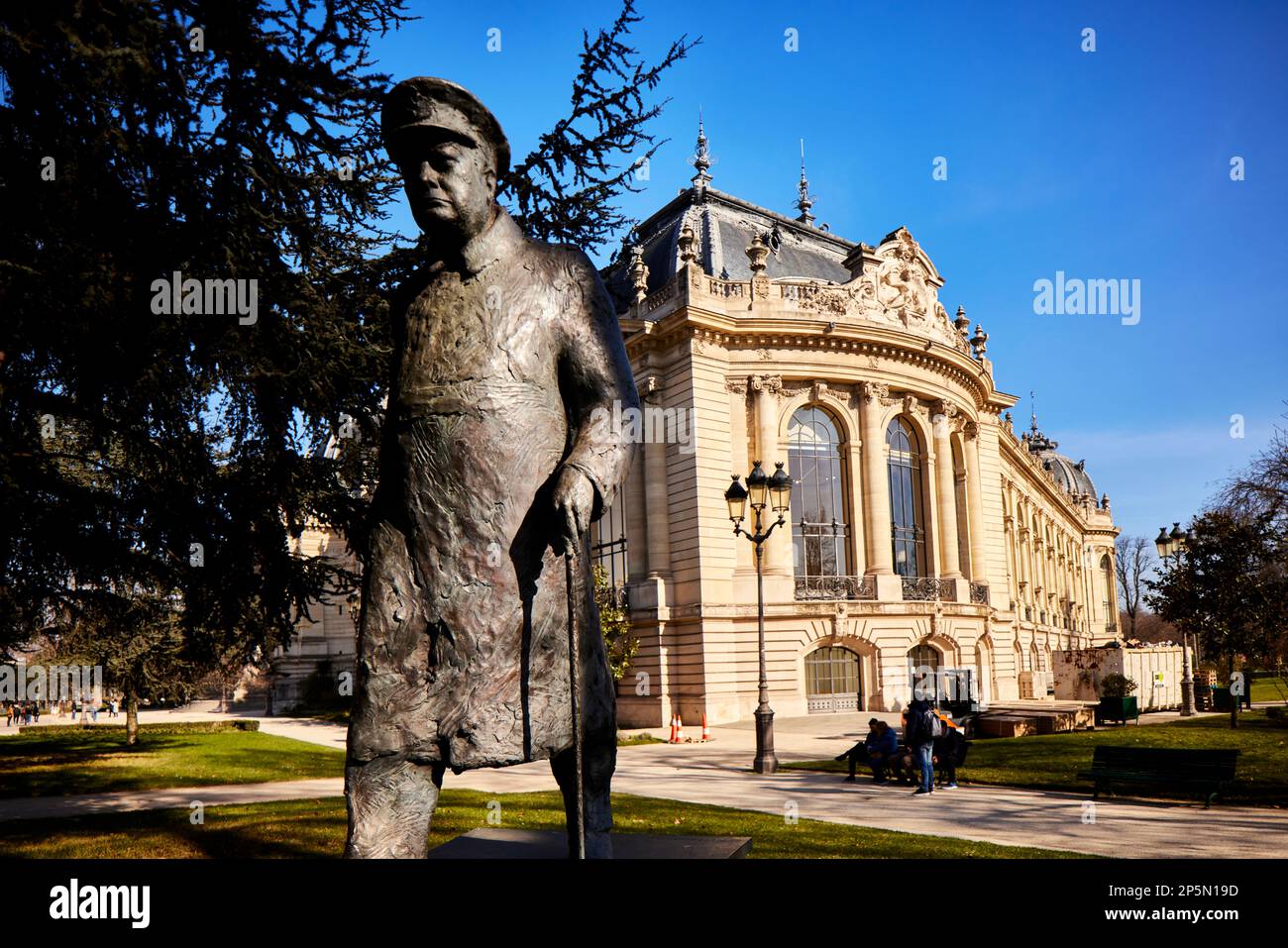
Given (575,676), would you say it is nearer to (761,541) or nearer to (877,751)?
(877,751)

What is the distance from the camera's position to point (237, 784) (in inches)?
640

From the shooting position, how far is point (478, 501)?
3.26 metres

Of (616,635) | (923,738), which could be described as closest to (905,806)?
(923,738)

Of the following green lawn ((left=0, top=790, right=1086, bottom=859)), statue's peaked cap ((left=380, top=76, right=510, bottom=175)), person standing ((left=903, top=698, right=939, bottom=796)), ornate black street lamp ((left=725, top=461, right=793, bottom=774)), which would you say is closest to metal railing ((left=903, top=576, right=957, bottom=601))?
ornate black street lamp ((left=725, top=461, right=793, bottom=774))

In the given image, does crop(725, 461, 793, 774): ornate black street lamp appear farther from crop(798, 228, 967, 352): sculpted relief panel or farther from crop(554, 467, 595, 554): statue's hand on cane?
crop(798, 228, 967, 352): sculpted relief panel

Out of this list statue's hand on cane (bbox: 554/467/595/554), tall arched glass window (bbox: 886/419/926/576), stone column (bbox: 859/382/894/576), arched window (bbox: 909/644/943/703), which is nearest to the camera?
statue's hand on cane (bbox: 554/467/595/554)

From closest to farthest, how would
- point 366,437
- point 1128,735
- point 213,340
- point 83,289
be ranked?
point 83,289
point 213,340
point 366,437
point 1128,735

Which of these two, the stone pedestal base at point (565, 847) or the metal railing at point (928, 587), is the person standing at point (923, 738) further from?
the metal railing at point (928, 587)

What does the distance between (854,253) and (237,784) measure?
1111 inches

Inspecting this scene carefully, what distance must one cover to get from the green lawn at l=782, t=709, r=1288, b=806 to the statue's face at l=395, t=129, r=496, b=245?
→ 1320cm

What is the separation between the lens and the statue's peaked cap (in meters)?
3.36

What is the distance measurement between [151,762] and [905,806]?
17.9 metres
